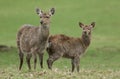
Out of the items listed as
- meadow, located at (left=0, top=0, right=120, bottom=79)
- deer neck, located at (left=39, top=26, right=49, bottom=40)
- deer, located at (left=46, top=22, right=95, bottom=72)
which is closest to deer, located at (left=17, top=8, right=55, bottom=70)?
deer neck, located at (left=39, top=26, right=49, bottom=40)

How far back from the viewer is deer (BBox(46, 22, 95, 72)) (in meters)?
17.7

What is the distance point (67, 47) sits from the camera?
18047mm

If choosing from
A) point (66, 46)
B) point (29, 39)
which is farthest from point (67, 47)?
point (29, 39)

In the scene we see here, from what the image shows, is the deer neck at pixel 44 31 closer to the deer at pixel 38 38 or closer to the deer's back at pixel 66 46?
the deer at pixel 38 38

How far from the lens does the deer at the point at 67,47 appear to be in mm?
17688

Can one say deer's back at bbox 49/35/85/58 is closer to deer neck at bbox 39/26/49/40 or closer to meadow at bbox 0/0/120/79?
deer neck at bbox 39/26/49/40

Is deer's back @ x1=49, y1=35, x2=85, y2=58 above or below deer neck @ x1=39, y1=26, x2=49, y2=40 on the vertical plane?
below

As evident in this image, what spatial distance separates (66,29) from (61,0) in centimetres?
829

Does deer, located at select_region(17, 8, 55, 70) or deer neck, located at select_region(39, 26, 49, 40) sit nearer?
deer, located at select_region(17, 8, 55, 70)

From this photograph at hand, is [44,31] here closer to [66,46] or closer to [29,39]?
[29,39]

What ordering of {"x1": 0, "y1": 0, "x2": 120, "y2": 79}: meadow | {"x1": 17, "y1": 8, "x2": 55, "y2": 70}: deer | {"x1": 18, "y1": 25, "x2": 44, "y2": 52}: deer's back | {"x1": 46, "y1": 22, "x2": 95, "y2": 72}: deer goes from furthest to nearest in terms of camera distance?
{"x1": 0, "y1": 0, "x2": 120, "y2": 79}: meadow, {"x1": 46, "y1": 22, "x2": 95, "y2": 72}: deer, {"x1": 18, "y1": 25, "x2": 44, "y2": 52}: deer's back, {"x1": 17, "y1": 8, "x2": 55, "y2": 70}: deer

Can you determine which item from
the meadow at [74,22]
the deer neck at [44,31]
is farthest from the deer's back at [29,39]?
the meadow at [74,22]

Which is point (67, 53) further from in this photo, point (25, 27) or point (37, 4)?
point (37, 4)

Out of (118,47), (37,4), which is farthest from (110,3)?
(118,47)
